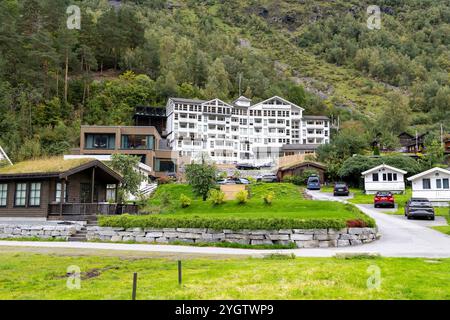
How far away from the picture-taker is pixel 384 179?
50625 mm

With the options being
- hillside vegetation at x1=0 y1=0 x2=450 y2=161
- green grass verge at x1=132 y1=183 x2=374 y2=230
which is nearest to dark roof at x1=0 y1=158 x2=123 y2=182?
green grass verge at x1=132 y1=183 x2=374 y2=230

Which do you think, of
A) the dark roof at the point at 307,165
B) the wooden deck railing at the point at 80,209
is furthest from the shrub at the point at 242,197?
the dark roof at the point at 307,165

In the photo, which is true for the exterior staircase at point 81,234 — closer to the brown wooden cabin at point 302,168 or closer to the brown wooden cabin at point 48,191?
the brown wooden cabin at point 48,191

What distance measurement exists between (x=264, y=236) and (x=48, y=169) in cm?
1551

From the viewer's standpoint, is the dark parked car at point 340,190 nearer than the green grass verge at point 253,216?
No

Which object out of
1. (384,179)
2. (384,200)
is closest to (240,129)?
(384,179)

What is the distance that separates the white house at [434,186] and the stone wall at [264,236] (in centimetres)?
2291

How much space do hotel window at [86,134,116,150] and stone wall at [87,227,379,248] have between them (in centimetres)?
3898

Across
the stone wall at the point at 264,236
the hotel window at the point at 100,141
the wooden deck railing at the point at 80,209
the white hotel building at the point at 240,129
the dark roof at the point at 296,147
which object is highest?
the white hotel building at the point at 240,129

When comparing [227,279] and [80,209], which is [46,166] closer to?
[80,209]

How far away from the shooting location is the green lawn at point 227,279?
30.3ft

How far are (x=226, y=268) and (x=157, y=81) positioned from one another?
94.9m

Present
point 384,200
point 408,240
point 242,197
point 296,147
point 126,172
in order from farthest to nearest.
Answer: point 296,147
point 384,200
point 126,172
point 242,197
point 408,240

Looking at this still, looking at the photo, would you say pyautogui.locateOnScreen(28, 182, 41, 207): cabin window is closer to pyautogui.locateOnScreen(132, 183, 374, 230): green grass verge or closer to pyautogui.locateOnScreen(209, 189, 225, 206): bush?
pyautogui.locateOnScreen(132, 183, 374, 230): green grass verge
